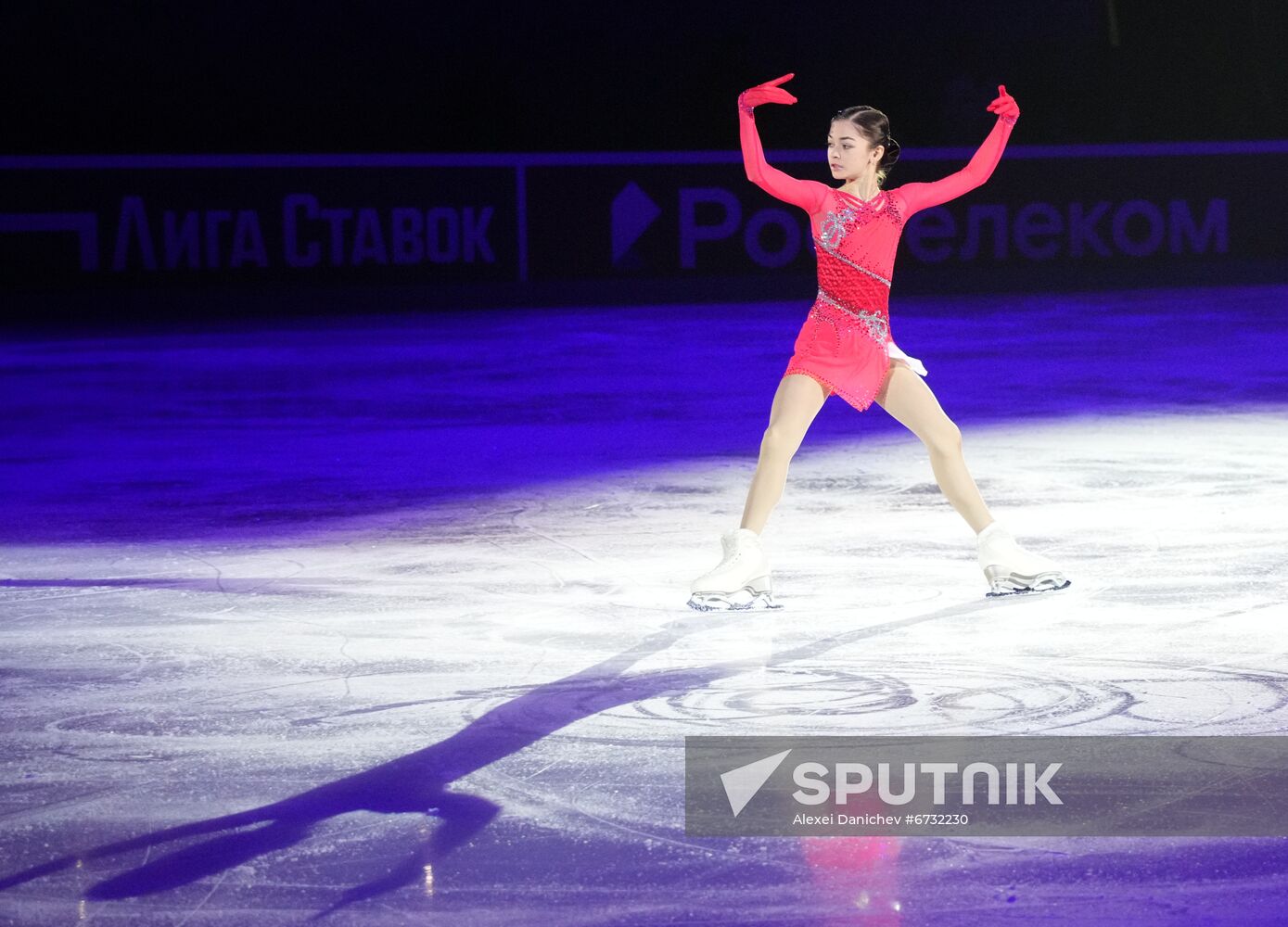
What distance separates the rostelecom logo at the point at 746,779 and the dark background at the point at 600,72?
16.6 metres

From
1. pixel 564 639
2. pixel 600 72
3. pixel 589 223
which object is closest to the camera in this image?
pixel 564 639

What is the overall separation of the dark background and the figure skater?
14.8 meters

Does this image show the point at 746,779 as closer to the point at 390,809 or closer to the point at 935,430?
the point at 390,809

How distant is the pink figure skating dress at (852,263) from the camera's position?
17.9 feet

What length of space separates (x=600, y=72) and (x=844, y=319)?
55.7 ft

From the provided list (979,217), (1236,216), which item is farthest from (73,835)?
(1236,216)

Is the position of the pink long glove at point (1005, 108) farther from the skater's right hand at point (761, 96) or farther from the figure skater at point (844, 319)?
the skater's right hand at point (761, 96)

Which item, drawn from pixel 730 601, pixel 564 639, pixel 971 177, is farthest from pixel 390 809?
pixel 971 177

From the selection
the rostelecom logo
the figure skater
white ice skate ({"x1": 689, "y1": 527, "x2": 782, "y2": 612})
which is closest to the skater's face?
the figure skater

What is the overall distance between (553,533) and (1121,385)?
17.1 feet

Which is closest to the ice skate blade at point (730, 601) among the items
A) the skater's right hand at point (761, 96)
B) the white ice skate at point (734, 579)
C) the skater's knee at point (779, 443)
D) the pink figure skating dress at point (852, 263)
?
the white ice skate at point (734, 579)

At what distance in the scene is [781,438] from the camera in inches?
215

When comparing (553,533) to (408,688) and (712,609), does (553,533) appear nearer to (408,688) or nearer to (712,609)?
(712,609)

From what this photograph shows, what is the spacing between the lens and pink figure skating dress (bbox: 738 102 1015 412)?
17.9ft
